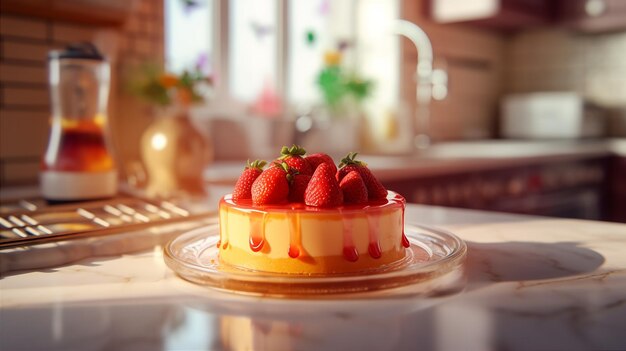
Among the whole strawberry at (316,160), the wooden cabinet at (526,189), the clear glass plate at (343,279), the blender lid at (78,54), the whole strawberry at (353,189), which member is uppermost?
the blender lid at (78,54)

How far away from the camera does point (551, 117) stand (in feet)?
11.3

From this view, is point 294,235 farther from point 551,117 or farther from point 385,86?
point 551,117

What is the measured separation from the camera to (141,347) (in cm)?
44

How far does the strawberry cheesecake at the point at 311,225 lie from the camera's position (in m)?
0.63

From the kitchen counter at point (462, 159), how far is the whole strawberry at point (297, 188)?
3.08ft

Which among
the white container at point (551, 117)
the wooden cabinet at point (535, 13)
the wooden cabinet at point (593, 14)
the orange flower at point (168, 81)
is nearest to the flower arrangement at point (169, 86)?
the orange flower at point (168, 81)

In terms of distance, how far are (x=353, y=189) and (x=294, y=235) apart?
9cm

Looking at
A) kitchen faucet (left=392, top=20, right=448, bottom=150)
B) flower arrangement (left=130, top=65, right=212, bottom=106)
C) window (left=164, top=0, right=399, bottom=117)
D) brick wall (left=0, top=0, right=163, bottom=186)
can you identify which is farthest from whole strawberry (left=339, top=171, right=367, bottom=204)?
kitchen faucet (left=392, top=20, right=448, bottom=150)

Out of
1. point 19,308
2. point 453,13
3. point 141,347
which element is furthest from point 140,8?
point 453,13

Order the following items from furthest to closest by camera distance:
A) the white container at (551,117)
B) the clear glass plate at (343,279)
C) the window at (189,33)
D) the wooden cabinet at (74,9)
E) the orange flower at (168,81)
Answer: the white container at (551,117) → the window at (189,33) → the orange flower at (168,81) → the wooden cabinet at (74,9) → the clear glass plate at (343,279)

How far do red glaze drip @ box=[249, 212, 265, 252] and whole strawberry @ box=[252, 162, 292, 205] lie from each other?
0.02 metres

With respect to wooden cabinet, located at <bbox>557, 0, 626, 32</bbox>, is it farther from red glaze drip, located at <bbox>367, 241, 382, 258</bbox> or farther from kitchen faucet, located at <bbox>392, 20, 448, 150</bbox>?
red glaze drip, located at <bbox>367, 241, 382, 258</bbox>

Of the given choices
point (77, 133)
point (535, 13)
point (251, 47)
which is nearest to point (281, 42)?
point (251, 47)

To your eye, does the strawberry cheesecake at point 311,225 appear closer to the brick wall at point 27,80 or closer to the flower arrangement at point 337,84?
the brick wall at point 27,80
